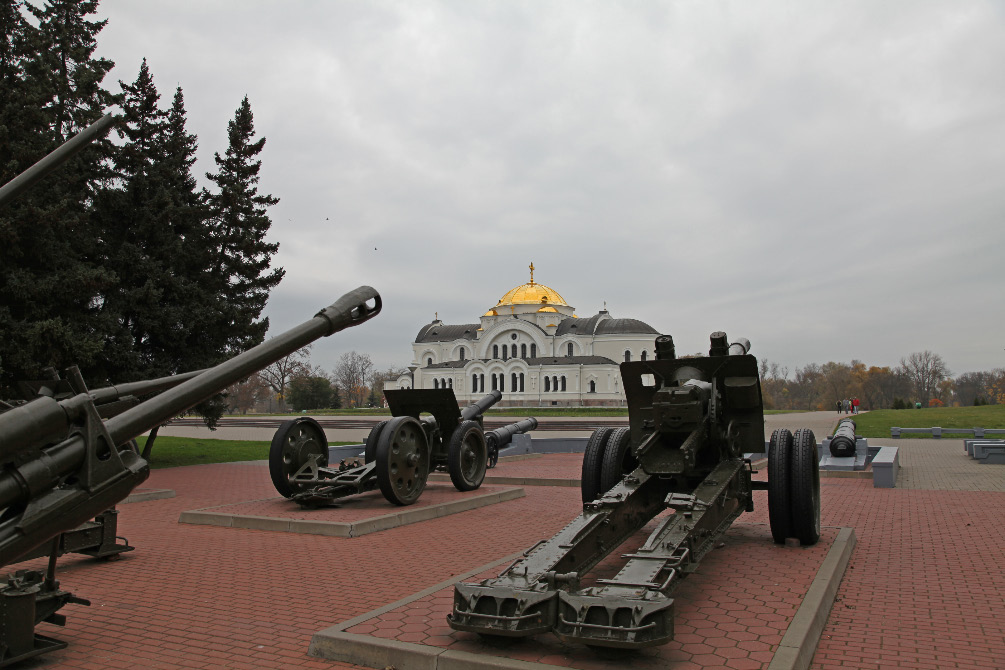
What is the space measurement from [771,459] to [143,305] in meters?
13.8

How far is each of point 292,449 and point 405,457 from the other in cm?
162

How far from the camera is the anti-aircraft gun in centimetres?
437

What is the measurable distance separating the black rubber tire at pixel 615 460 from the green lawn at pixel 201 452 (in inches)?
518

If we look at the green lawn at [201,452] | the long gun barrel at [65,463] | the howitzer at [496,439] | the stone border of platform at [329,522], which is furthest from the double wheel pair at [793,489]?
the green lawn at [201,452]

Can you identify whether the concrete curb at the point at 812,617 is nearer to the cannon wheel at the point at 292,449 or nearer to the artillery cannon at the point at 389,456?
the artillery cannon at the point at 389,456

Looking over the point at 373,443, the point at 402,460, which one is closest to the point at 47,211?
the point at 373,443

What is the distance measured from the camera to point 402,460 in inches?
412

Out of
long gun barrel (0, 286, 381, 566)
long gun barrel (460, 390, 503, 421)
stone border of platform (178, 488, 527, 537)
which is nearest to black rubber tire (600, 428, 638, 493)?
stone border of platform (178, 488, 527, 537)

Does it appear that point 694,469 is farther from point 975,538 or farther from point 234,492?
point 234,492

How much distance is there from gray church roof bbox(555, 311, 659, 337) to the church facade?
11cm

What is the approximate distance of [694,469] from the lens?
8.00m

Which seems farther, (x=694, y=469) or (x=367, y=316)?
(x=694, y=469)

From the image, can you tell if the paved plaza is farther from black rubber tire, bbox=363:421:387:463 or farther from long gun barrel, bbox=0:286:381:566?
long gun barrel, bbox=0:286:381:566

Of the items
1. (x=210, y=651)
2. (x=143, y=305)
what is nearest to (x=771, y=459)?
(x=210, y=651)
